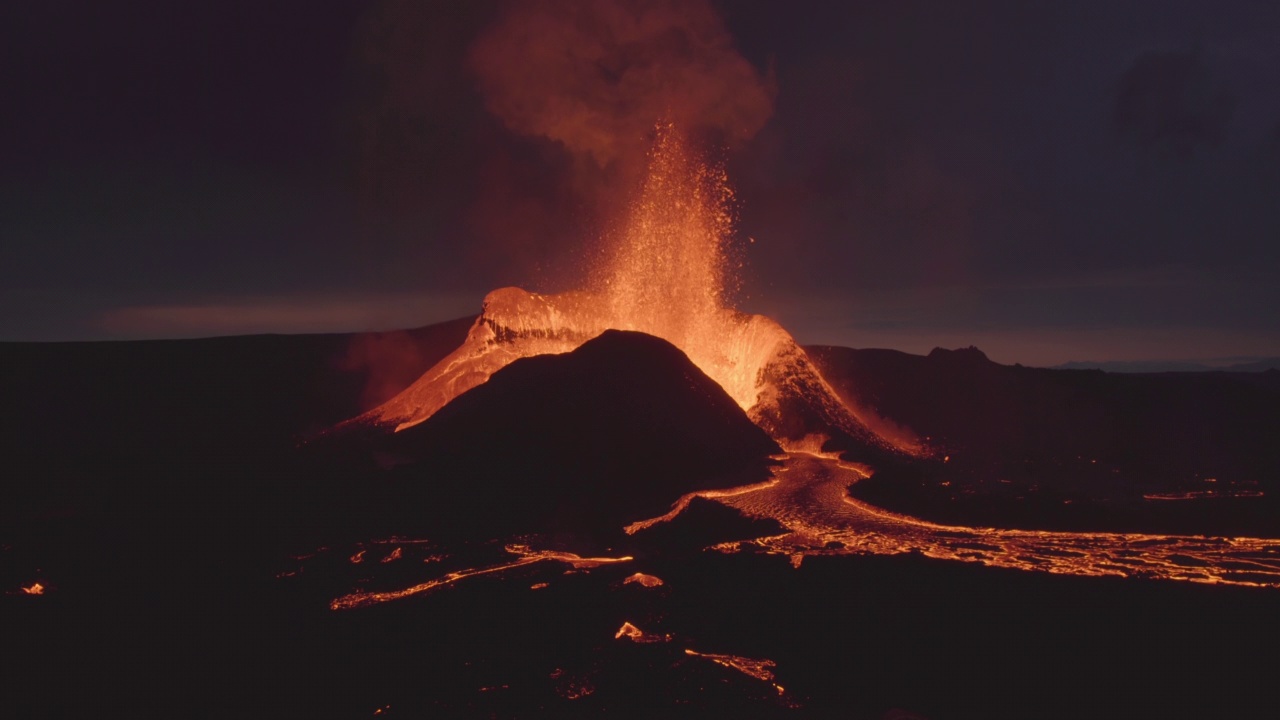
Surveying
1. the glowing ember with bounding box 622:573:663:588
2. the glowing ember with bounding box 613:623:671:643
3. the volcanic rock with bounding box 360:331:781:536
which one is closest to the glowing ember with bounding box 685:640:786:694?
the glowing ember with bounding box 613:623:671:643

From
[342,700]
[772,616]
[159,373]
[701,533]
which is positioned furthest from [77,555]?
[159,373]

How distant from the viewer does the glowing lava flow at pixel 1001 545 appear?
35.7 ft

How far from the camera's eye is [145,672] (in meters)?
8.41

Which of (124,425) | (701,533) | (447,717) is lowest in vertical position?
(447,717)

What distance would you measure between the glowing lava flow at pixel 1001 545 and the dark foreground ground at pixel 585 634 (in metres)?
0.60

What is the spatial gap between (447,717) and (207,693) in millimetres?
3014

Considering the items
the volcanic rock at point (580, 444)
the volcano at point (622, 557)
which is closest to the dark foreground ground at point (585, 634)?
the volcano at point (622, 557)

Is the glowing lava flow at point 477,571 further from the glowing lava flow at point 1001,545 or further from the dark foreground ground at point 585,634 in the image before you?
the glowing lava flow at point 1001,545

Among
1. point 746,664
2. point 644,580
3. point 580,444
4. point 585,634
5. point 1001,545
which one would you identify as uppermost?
point 580,444

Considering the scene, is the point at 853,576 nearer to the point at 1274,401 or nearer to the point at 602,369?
the point at 602,369

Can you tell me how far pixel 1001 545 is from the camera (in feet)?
39.7

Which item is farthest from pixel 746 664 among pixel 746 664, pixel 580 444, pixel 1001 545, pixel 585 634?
pixel 580 444

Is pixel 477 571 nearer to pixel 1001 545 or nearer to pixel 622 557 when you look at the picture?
pixel 622 557

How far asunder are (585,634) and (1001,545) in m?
7.70
